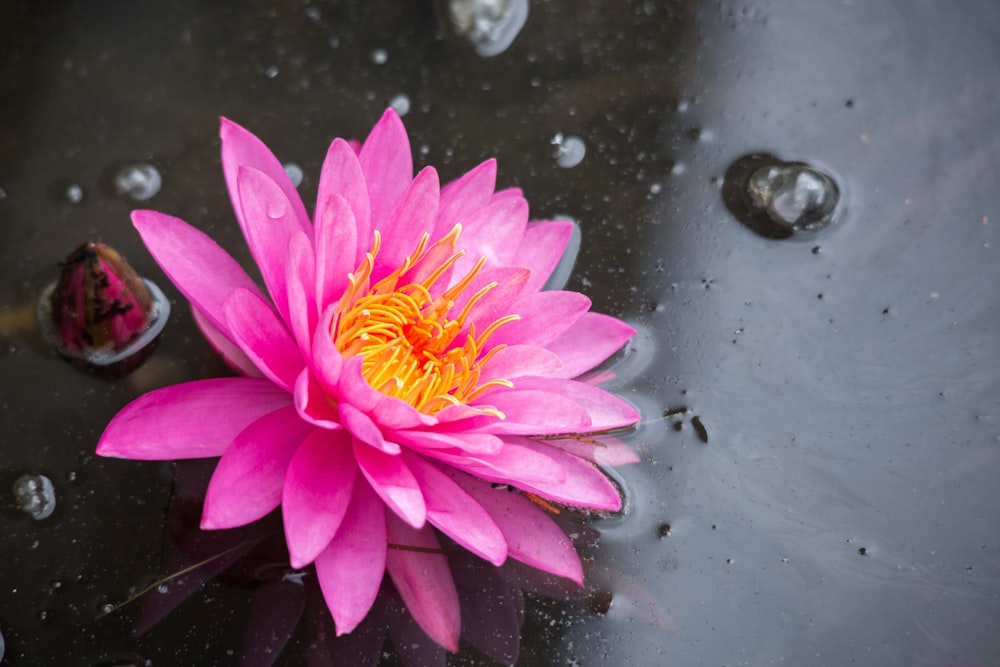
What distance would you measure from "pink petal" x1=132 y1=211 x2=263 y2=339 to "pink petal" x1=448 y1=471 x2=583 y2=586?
0.31 metres

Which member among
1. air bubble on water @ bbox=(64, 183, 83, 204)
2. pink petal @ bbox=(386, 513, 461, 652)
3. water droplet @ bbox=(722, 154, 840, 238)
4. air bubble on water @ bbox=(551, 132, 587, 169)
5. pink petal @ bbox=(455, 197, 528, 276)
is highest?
water droplet @ bbox=(722, 154, 840, 238)

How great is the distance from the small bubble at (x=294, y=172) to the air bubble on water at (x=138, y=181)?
0.18 m

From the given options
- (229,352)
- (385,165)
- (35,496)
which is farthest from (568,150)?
(35,496)

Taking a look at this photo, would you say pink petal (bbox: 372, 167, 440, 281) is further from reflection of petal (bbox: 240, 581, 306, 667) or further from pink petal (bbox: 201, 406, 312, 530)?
reflection of petal (bbox: 240, 581, 306, 667)

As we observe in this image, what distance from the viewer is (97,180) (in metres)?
1.18

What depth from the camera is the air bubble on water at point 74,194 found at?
1.17m

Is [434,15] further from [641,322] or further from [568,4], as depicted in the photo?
[641,322]

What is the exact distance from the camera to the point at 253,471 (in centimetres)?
82

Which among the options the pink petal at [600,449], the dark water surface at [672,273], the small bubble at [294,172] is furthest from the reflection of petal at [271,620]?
the small bubble at [294,172]

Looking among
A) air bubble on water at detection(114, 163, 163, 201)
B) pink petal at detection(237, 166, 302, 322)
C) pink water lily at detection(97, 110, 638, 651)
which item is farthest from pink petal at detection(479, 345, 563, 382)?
air bubble on water at detection(114, 163, 163, 201)

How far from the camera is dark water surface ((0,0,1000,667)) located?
936mm

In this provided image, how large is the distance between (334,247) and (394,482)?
0.25 metres

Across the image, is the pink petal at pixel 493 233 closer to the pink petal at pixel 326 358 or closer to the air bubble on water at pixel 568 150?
the pink petal at pixel 326 358

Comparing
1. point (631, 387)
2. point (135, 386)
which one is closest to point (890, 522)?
point (631, 387)
